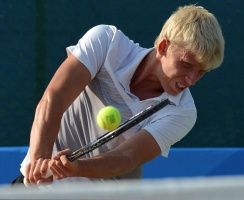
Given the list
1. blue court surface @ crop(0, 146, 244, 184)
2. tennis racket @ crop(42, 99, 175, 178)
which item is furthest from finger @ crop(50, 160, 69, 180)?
blue court surface @ crop(0, 146, 244, 184)

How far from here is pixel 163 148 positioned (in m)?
2.36

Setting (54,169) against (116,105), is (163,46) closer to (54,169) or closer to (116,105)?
(116,105)

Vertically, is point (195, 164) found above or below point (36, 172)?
below

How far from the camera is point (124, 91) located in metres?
2.35

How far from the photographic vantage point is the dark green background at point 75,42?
405 cm

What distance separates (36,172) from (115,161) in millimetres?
229

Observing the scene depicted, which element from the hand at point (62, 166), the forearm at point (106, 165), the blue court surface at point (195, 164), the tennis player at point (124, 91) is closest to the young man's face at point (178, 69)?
the tennis player at point (124, 91)

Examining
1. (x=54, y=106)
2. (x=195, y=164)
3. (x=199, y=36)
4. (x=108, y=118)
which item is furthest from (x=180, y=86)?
(x=195, y=164)

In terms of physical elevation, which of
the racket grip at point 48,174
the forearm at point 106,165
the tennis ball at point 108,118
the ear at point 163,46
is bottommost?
the forearm at point 106,165

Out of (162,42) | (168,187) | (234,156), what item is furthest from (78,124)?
(168,187)

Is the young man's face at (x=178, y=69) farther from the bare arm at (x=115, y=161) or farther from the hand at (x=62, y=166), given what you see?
the hand at (x=62, y=166)

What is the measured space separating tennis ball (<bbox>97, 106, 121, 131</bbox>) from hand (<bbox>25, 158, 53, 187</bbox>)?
0.67 ft

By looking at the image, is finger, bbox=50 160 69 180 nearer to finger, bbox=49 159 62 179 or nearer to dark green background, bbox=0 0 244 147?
finger, bbox=49 159 62 179

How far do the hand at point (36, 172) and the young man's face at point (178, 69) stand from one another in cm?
46
